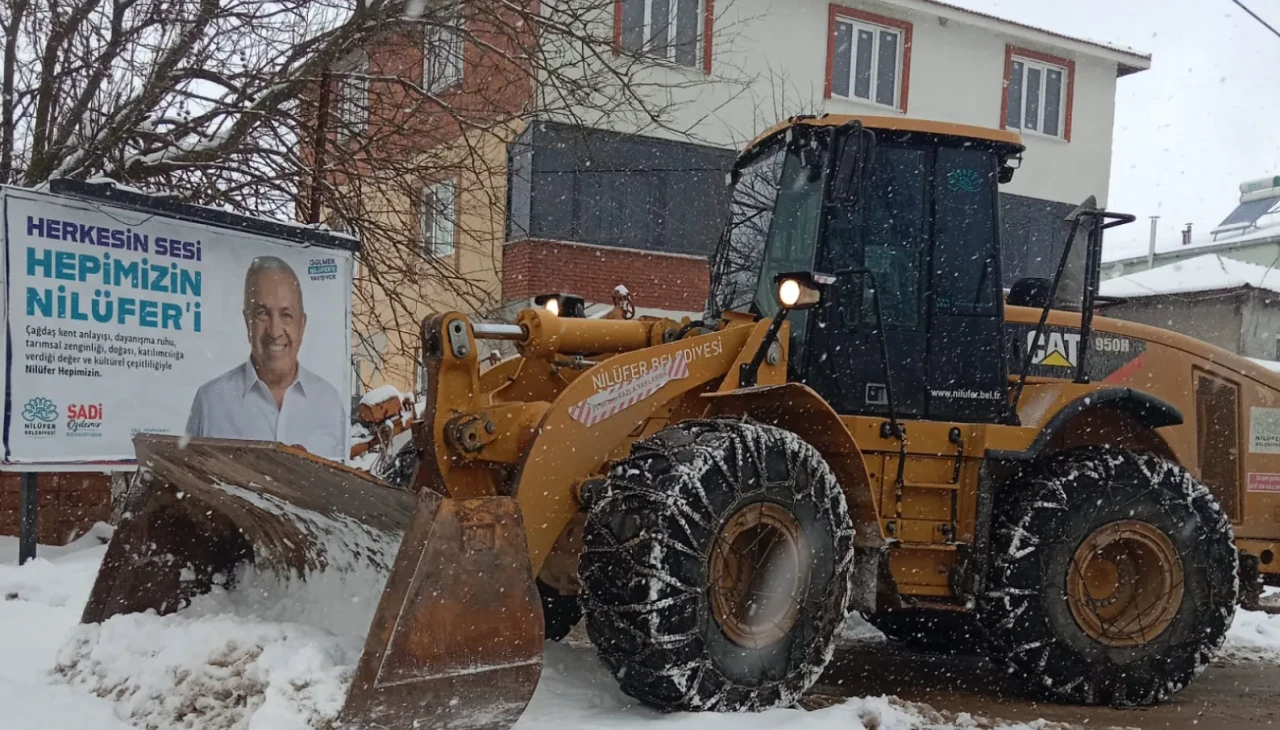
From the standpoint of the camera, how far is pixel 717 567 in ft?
14.6

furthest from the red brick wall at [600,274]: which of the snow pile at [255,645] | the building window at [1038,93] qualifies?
the snow pile at [255,645]

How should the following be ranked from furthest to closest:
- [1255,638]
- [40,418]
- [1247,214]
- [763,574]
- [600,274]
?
[1247,214] → [600,274] → [1255,638] → [40,418] → [763,574]

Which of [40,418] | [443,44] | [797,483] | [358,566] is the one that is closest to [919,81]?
[443,44]

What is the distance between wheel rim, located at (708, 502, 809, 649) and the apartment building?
9739 mm

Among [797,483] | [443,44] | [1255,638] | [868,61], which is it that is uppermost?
[868,61]

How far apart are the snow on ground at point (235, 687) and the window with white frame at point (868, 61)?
15296mm

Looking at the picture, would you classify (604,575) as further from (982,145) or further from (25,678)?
(982,145)

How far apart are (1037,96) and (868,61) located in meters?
3.79

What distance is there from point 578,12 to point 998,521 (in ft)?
20.8

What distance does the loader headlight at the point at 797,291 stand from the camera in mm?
4574

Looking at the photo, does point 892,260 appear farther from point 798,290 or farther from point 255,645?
point 255,645

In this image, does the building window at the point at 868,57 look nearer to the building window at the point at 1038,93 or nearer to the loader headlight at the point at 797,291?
the building window at the point at 1038,93

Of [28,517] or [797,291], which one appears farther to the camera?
[28,517]

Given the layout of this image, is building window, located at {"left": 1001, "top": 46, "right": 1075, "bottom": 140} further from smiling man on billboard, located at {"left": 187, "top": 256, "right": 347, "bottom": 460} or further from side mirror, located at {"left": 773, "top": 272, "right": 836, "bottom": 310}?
side mirror, located at {"left": 773, "top": 272, "right": 836, "bottom": 310}
